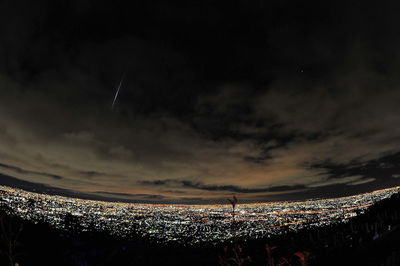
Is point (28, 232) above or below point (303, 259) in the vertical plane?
below

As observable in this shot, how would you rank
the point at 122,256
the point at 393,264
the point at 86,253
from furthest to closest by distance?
the point at 122,256 < the point at 86,253 < the point at 393,264

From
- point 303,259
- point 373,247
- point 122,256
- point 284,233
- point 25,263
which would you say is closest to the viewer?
point 303,259

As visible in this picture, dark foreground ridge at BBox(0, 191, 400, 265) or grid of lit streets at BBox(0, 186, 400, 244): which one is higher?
dark foreground ridge at BBox(0, 191, 400, 265)

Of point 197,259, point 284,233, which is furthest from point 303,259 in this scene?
point 284,233

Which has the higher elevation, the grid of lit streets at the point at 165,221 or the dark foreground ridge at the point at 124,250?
the dark foreground ridge at the point at 124,250

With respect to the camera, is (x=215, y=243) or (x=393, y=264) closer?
(x=393, y=264)

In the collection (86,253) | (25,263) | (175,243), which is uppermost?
(25,263)

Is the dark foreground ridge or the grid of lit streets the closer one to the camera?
the dark foreground ridge

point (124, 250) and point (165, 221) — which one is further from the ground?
point (124, 250)

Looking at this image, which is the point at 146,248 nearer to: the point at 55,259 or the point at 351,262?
the point at 55,259

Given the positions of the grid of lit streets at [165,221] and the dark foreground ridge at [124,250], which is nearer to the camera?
the dark foreground ridge at [124,250]

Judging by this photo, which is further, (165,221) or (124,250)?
(165,221)
